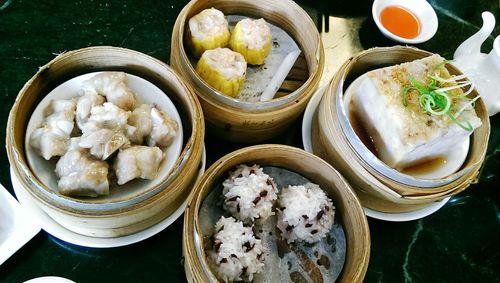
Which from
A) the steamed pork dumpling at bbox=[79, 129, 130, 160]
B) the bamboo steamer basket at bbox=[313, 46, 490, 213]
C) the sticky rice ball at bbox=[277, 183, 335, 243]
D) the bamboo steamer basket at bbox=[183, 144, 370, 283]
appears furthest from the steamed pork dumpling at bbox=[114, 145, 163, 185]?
the bamboo steamer basket at bbox=[313, 46, 490, 213]

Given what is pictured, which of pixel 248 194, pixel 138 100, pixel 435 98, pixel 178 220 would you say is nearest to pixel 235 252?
pixel 248 194

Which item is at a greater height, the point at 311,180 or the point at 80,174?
the point at 80,174

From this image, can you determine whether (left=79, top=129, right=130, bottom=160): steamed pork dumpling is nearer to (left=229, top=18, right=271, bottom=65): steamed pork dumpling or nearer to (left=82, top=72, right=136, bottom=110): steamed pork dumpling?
(left=82, top=72, right=136, bottom=110): steamed pork dumpling

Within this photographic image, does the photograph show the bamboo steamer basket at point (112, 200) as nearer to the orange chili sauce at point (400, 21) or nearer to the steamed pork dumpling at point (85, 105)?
the steamed pork dumpling at point (85, 105)

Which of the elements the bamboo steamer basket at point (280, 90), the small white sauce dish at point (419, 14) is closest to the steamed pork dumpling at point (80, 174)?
the bamboo steamer basket at point (280, 90)

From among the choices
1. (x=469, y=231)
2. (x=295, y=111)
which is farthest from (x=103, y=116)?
(x=469, y=231)

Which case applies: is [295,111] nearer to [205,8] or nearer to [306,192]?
[306,192]

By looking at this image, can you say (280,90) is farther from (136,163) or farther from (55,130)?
(55,130)
